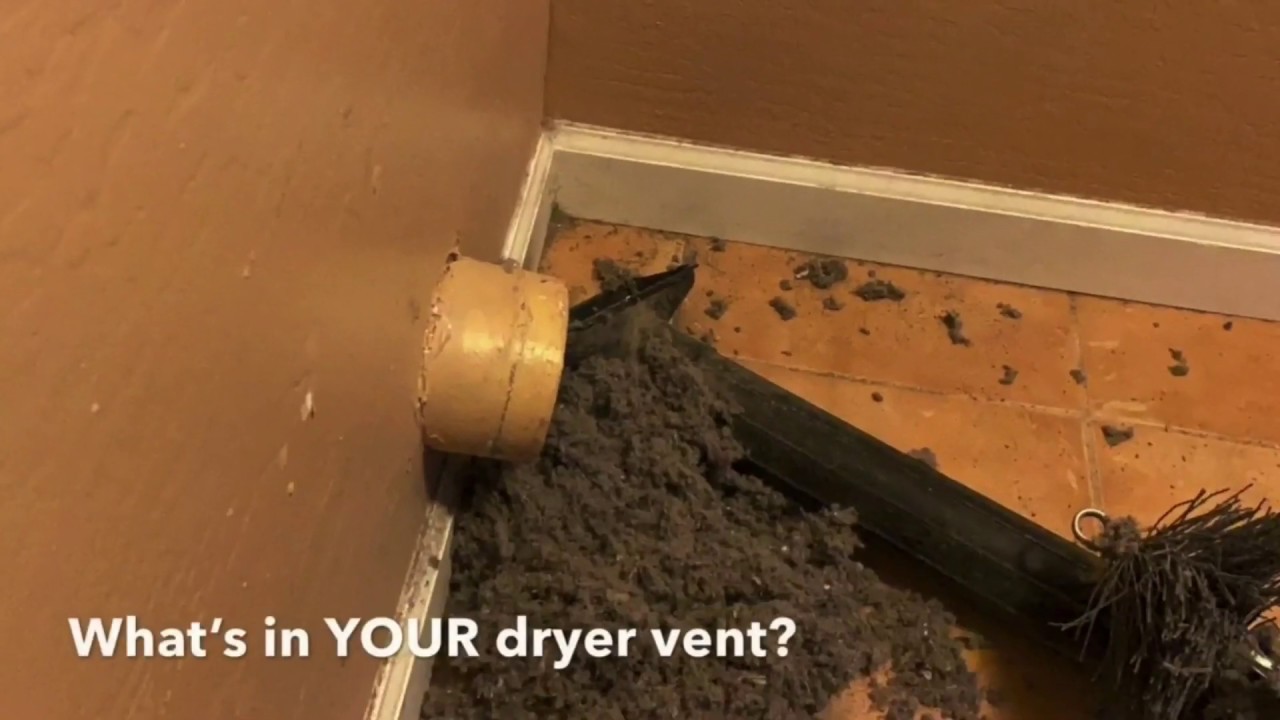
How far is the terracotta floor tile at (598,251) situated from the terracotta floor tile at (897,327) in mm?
37

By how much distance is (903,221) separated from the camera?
1.18m

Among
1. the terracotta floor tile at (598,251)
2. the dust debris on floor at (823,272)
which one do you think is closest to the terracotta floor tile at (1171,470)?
the dust debris on floor at (823,272)

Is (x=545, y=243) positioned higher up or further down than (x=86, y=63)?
higher up

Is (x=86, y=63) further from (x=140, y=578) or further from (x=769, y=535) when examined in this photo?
(x=769, y=535)

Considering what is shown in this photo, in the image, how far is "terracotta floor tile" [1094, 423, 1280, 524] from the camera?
3.59 feet

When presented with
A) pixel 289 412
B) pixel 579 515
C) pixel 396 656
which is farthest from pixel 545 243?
pixel 289 412

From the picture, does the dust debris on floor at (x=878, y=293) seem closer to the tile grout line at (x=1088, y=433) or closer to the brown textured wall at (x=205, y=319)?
the tile grout line at (x=1088, y=433)

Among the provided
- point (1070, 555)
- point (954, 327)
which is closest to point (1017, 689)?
point (1070, 555)

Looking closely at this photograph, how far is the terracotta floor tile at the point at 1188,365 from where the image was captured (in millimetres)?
1155

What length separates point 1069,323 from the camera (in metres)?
1.22

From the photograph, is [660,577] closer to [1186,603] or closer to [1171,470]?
[1186,603]

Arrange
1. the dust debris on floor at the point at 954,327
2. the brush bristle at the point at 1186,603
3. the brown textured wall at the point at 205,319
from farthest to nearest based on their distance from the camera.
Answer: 1. the dust debris on floor at the point at 954,327
2. the brush bristle at the point at 1186,603
3. the brown textured wall at the point at 205,319

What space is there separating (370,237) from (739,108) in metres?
0.59

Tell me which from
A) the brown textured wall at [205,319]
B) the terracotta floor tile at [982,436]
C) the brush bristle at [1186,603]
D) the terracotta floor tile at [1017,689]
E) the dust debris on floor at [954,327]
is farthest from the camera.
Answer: the dust debris on floor at [954,327]
